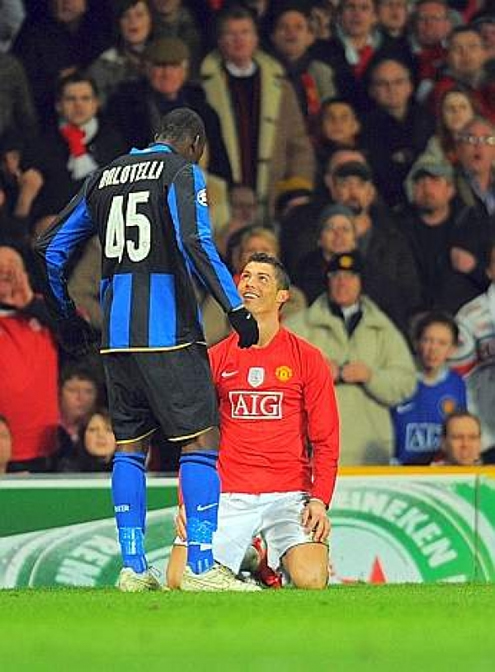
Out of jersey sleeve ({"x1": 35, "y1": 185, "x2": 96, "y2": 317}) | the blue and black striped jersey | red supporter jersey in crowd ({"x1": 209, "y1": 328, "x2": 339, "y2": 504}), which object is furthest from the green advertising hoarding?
the blue and black striped jersey

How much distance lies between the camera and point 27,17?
36.8ft

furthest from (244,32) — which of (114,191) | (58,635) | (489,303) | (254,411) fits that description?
(58,635)

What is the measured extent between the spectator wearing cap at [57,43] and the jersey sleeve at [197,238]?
4.67m

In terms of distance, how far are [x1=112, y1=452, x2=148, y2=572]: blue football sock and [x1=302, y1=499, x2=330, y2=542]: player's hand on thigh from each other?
1.02m

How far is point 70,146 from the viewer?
10.9m

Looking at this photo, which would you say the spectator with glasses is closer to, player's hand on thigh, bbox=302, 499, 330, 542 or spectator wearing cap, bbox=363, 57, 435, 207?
spectator wearing cap, bbox=363, 57, 435, 207

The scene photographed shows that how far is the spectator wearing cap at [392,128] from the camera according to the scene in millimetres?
11688

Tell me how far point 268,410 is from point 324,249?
3273 mm

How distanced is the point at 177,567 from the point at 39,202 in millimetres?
3714

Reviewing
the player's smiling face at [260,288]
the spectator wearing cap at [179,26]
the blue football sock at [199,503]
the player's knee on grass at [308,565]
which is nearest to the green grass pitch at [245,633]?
the blue football sock at [199,503]

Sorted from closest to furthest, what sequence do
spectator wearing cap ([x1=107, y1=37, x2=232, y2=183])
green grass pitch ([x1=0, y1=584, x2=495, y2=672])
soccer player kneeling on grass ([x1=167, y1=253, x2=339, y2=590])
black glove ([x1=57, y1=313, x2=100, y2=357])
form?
green grass pitch ([x1=0, y1=584, x2=495, y2=672]), black glove ([x1=57, y1=313, x2=100, y2=357]), soccer player kneeling on grass ([x1=167, y1=253, x2=339, y2=590]), spectator wearing cap ([x1=107, y1=37, x2=232, y2=183])

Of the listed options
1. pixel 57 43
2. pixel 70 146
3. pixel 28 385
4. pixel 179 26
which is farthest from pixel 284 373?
pixel 179 26

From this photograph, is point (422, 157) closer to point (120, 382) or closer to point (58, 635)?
point (120, 382)

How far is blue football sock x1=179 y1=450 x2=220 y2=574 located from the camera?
661cm
